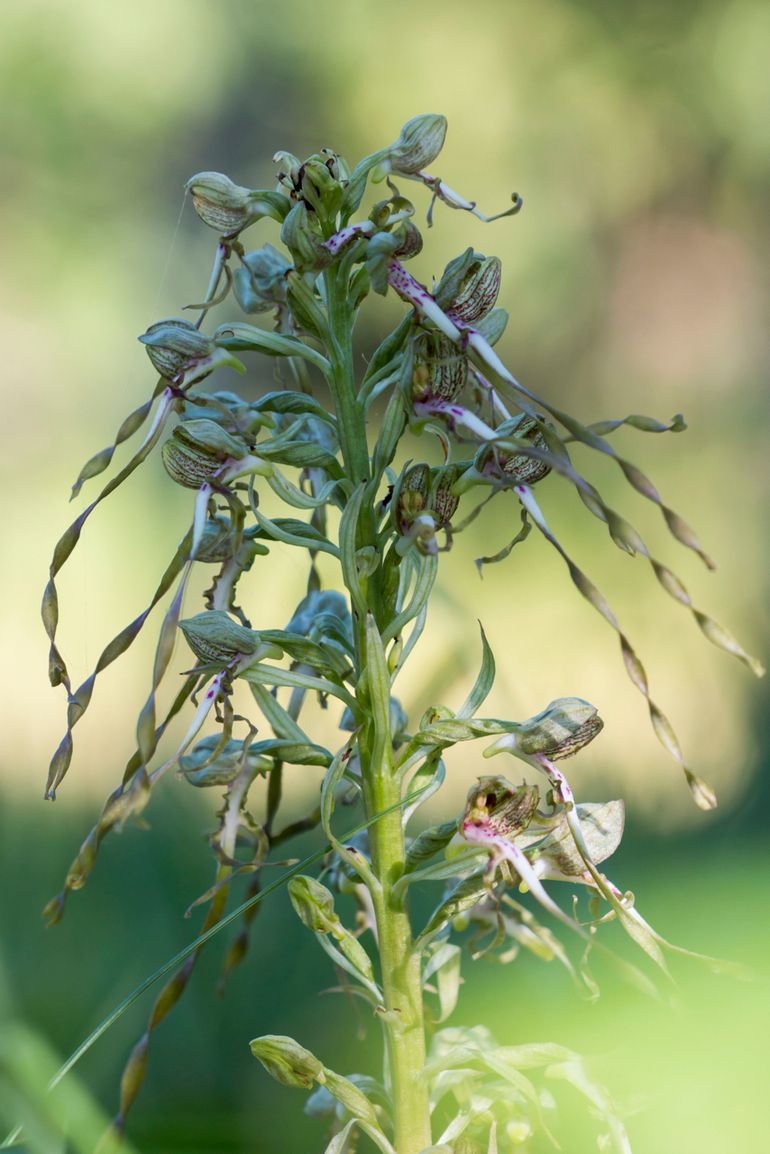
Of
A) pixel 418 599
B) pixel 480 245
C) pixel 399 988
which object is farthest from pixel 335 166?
pixel 480 245

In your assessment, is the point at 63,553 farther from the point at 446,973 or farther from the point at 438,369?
the point at 446,973

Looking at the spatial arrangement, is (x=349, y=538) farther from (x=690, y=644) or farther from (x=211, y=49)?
(x=211, y=49)

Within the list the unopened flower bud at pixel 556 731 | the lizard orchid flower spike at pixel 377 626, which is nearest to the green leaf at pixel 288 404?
the lizard orchid flower spike at pixel 377 626

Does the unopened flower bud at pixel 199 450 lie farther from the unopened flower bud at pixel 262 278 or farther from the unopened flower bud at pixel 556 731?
the unopened flower bud at pixel 556 731

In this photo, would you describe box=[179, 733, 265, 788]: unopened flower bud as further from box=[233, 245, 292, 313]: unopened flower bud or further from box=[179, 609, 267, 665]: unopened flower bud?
box=[233, 245, 292, 313]: unopened flower bud

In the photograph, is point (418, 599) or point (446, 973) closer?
point (418, 599)
